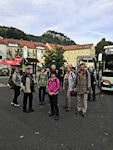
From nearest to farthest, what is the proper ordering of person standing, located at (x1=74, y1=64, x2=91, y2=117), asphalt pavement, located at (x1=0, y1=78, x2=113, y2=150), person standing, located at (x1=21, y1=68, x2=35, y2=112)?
asphalt pavement, located at (x1=0, y1=78, x2=113, y2=150) < person standing, located at (x1=74, y1=64, x2=91, y2=117) < person standing, located at (x1=21, y1=68, x2=35, y2=112)

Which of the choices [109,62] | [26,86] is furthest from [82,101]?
[109,62]

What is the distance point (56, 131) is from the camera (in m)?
3.92

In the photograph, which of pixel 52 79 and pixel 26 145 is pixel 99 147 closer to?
pixel 26 145

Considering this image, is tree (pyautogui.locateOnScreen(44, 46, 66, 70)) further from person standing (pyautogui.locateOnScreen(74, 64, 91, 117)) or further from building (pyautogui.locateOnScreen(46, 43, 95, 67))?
person standing (pyautogui.locateOnScreen(74, 64, 91, 117))

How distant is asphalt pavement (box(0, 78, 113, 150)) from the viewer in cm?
320

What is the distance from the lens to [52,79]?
5168 millimetres

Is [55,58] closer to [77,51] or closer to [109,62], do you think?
[109,62]

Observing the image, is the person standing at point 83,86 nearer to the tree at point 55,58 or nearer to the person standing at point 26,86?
the person standing at point 26,86

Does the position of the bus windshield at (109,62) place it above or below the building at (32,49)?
below

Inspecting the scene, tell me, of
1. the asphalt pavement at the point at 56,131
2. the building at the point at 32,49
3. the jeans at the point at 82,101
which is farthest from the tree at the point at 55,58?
the asphalt pavement at the point at 56,131

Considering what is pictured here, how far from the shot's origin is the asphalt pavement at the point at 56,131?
10.5 feet

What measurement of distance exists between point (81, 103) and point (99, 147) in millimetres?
2458

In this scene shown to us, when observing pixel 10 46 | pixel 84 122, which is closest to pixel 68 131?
pixel 84 122

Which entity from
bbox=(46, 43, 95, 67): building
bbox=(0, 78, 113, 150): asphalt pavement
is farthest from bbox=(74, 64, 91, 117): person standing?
bbox=(46, 43, 95, 67): building
